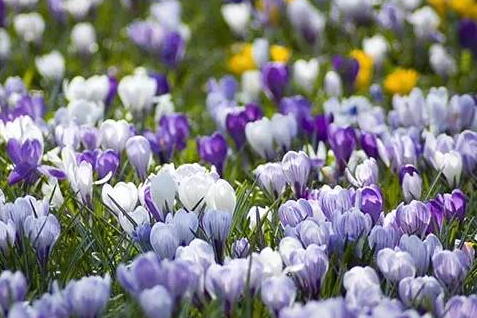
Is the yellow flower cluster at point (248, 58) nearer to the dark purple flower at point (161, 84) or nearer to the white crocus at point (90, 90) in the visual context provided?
the dark purple flower at point (161, 84)

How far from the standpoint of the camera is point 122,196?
2.71 meters

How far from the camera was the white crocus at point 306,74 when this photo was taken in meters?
4.55

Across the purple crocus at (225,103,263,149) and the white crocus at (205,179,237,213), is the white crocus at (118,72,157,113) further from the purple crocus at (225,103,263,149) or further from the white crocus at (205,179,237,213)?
the white crocus at (205,179,237,213)

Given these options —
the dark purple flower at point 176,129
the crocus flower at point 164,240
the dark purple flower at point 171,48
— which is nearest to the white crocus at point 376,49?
the dark purple flower at point 171,48

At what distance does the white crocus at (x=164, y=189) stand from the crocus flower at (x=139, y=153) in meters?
0.43

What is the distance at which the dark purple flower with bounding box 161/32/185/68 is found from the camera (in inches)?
191

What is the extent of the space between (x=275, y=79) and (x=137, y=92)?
688mm

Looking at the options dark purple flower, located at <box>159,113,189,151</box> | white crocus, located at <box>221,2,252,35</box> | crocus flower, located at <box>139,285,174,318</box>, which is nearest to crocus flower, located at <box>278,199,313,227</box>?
crocus flower, located at <box>139,285,174,318</box>

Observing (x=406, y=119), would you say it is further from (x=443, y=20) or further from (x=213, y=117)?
(x=443, y=20)

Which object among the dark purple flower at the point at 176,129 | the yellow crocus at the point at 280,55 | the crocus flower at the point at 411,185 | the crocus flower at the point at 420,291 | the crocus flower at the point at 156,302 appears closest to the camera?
the crocus flower at the point at 156,302

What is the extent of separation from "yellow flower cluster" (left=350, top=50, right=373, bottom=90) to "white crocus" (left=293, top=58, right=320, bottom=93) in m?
0.30

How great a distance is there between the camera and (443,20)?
5.49 meters

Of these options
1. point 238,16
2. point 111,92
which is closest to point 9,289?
point 111,92

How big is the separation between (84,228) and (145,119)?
50.7 inches
